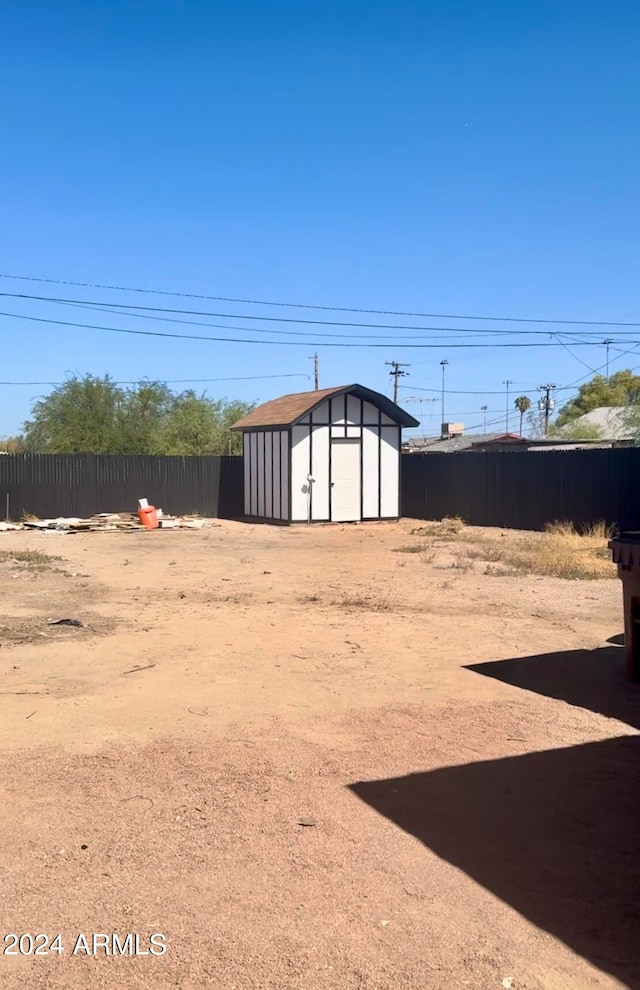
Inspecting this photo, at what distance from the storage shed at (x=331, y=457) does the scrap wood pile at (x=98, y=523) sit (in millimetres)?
2600

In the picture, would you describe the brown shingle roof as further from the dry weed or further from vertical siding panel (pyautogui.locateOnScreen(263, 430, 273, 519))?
the dry weed

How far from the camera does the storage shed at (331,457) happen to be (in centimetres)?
2700

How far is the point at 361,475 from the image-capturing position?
91.6 ft

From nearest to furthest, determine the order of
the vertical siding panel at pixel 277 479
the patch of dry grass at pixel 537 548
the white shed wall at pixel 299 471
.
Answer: the patch of dry grass at pixel 537 548
the white shed wall at pixel 299 471
the vertical siding panel at pixel 277 479

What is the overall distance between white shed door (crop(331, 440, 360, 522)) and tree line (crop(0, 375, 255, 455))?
13.4 metres

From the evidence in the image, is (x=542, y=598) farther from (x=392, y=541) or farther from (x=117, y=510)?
(x=117, y=510)

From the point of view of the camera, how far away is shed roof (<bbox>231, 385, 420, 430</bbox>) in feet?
88.0

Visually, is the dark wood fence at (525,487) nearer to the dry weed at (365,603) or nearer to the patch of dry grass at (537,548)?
the patch of dry grass at (537,548)

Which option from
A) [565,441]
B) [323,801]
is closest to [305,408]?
[565,441]

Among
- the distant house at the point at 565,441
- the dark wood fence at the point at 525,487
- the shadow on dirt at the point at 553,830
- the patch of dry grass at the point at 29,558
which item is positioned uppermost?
the distant house at the point at 565,441

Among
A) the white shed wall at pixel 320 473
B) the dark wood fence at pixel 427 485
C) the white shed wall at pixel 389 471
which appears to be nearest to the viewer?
the dark wood fence at pixel 427 485

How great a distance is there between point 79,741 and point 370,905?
2.81m

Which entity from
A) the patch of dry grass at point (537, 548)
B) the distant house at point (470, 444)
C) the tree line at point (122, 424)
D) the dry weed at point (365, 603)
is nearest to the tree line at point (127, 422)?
the tree line at point (122, 424)

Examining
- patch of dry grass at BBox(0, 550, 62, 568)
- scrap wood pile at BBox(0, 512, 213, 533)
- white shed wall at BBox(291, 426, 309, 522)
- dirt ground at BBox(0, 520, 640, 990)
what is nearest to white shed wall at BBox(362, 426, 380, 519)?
white shed wall at BBox(291, 426, 309, 522)
